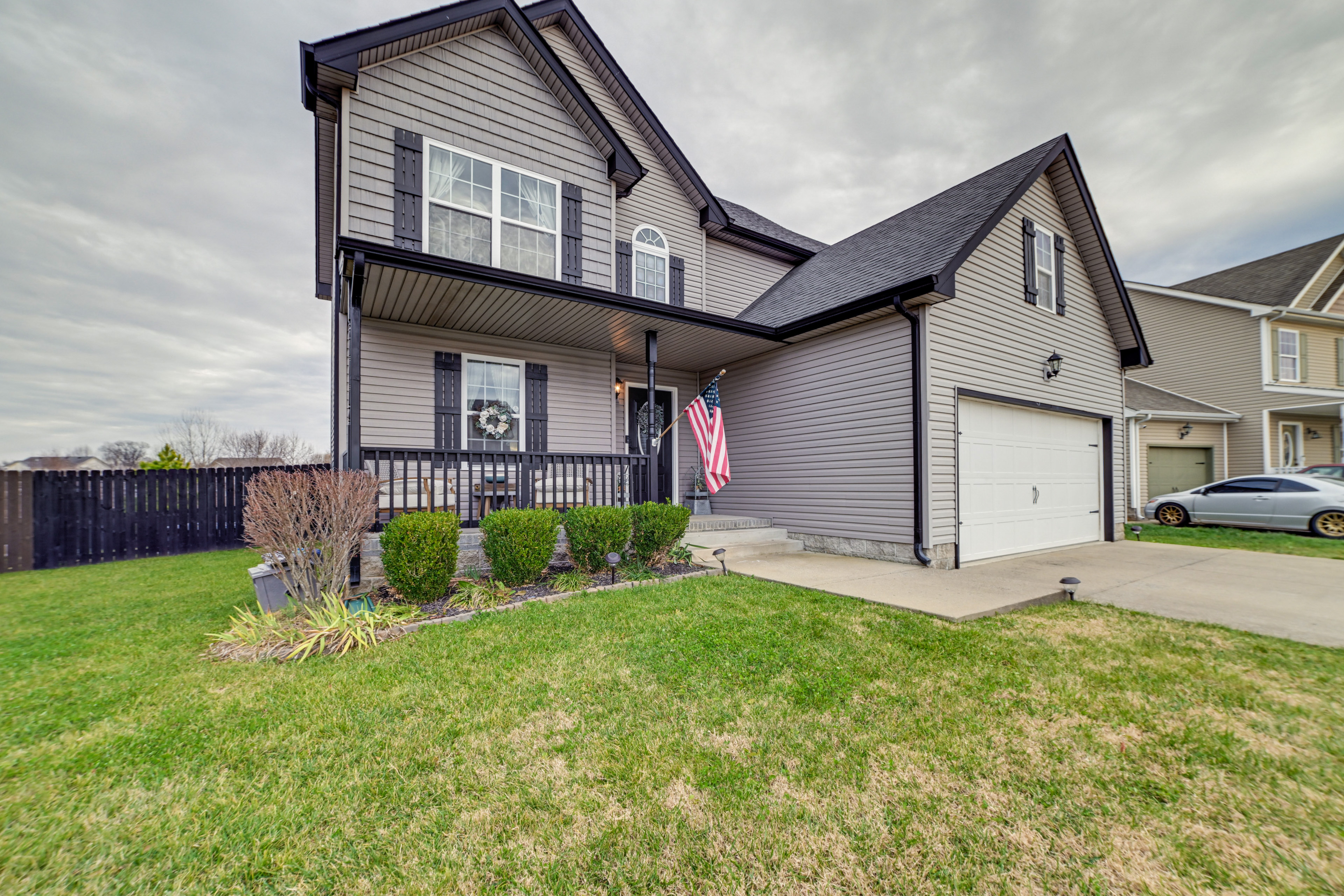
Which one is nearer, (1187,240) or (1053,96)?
(1053,96)

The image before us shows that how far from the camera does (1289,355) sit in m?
15.1

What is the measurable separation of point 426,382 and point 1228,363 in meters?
22.7

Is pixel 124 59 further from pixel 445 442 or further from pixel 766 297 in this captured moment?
pixel 766 297

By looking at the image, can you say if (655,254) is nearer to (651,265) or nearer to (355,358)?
(651,265)

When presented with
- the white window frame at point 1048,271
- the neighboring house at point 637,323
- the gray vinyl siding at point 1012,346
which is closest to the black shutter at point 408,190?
the neighboring house at point 637,323

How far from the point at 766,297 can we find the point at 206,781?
10.6 metres

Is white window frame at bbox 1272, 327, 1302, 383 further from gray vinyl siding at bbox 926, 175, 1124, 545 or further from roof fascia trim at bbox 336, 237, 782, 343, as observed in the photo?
roof fascia trim at bbox 336, 237, 782, 343

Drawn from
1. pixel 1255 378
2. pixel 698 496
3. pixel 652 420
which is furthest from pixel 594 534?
pixel 1255 378

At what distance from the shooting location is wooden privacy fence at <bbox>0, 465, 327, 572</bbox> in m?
7.49

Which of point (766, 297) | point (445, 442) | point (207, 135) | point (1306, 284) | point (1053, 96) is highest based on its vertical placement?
point (1053, 96)

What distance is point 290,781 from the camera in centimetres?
212

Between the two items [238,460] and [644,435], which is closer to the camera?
[644,435]

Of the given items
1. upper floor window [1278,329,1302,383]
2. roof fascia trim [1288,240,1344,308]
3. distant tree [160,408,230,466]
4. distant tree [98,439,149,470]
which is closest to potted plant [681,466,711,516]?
upper floor window [1278,329,1302,383]

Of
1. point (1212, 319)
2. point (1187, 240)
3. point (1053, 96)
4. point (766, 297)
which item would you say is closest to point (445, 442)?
point (766, 297)
